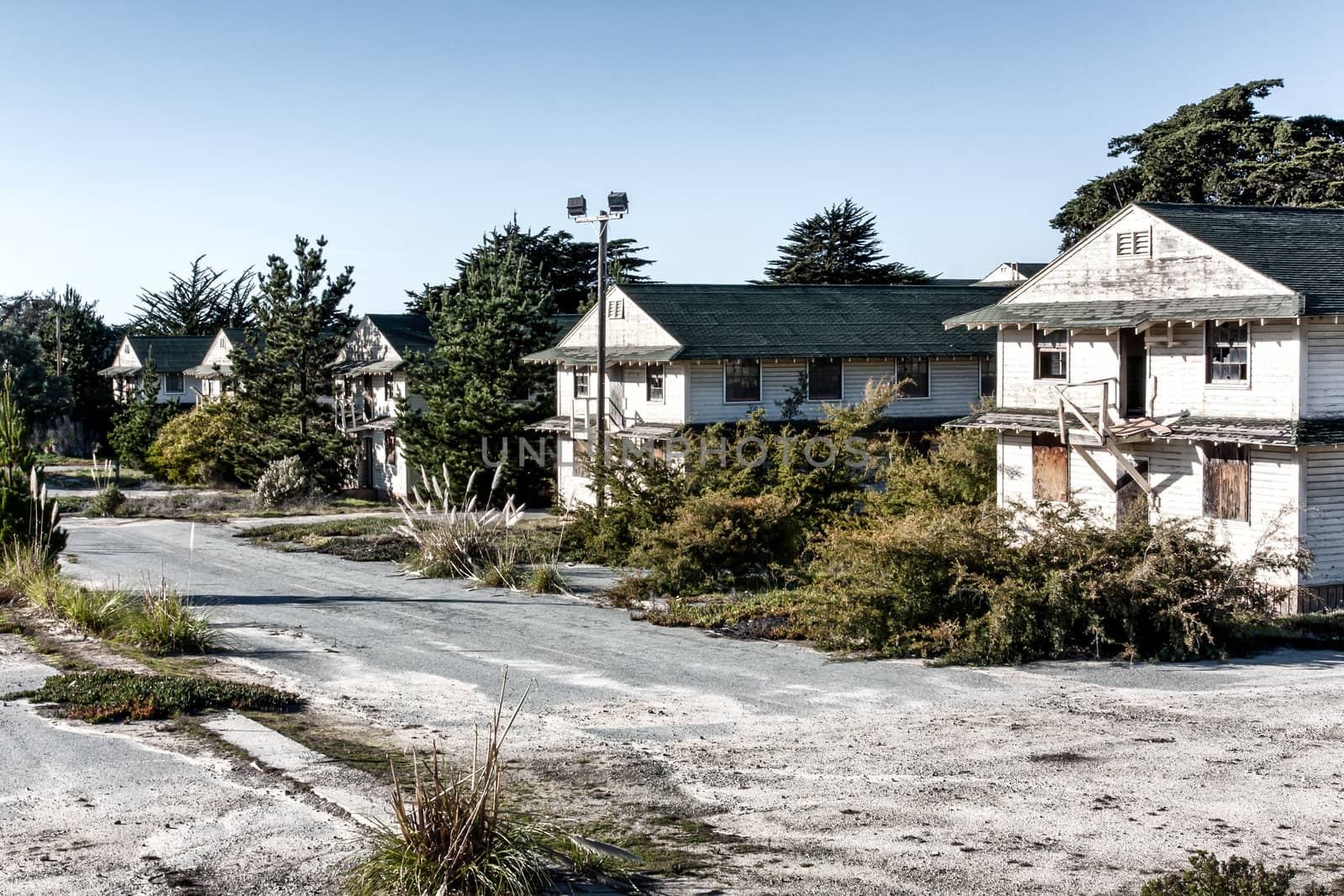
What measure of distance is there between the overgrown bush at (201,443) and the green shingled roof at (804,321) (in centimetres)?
2248

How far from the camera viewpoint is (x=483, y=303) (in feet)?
138

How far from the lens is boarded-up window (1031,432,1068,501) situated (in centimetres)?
2856

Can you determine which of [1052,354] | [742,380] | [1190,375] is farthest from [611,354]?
[1190,375]

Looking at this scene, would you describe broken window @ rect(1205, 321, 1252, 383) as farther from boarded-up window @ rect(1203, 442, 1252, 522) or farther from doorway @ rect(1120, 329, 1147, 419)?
doorway @ rect(1120, 329, 1147, 419)

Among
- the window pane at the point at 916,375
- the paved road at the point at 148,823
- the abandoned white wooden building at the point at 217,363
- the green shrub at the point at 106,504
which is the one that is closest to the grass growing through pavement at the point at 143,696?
the paved road at the point at 148,823

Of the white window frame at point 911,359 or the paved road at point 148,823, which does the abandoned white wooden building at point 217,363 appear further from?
the paved road at point 148,823

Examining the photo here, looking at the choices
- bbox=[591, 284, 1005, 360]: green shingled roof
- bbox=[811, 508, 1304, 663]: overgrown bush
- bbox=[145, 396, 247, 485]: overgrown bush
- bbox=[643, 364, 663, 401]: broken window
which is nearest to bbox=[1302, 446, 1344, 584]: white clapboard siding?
bbox=[811, 508, 1304, 663]: overgrown bush

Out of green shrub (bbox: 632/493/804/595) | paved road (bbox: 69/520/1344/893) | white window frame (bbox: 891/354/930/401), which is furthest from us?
white window frame (bbox: 891/354/930/401)

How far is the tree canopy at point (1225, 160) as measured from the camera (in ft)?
156

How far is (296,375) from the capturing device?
4838 cm

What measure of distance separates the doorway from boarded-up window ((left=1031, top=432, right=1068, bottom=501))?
1673 millimetres

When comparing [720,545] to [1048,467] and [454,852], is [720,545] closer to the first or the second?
[1048,467]

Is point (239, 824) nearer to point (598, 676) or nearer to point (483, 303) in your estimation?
point (598, 676)

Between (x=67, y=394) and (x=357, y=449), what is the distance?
29.0m
